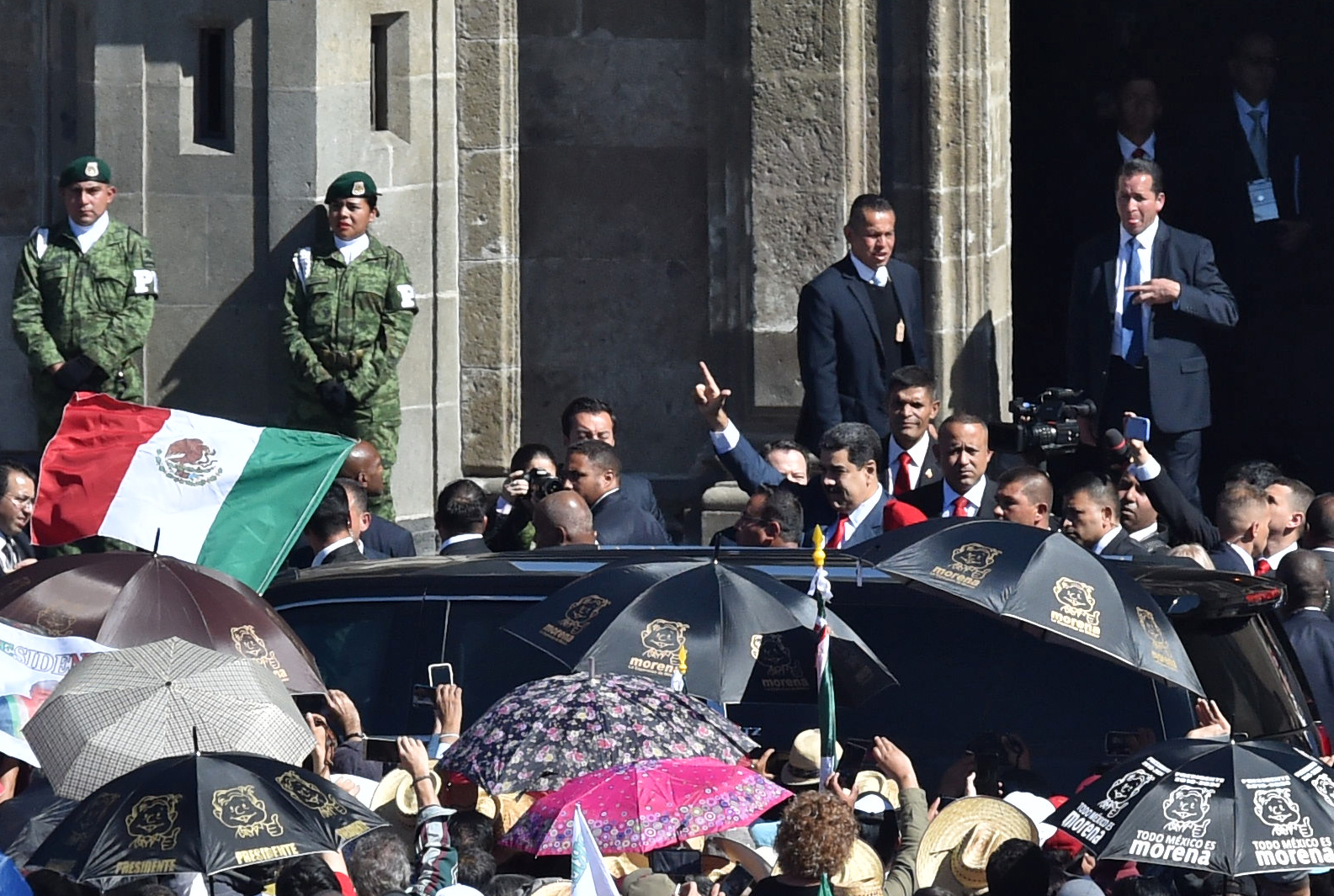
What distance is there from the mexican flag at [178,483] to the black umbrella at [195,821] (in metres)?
3.39

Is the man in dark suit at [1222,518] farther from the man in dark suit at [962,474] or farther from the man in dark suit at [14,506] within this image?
the man in dark suit at [14,506]

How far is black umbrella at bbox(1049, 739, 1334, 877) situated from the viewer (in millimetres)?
7672

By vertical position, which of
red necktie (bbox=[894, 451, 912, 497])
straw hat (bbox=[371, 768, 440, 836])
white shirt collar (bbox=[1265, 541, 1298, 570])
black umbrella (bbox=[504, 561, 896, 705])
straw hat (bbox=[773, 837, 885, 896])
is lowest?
straw hat (bbox=[773, 837, 885, 896])

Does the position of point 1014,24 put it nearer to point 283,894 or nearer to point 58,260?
point 58,260

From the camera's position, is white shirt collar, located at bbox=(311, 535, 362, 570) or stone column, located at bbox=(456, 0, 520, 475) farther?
stone column, located at bbox=(456, 0, 520, 475)

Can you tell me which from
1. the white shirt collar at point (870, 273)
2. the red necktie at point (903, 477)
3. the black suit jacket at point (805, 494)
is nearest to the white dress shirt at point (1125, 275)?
the white shirt collar at point (870, 273)

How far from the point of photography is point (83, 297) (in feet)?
48.1

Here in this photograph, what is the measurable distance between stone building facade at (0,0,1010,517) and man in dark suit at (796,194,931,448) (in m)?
0.69

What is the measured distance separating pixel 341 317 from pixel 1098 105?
573 centimetres

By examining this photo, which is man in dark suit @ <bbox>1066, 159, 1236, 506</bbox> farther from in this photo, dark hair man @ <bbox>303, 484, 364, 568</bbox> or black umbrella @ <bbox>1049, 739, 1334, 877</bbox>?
black umbrella @ <bbox>1049, 739, 1334, 877</bbox>

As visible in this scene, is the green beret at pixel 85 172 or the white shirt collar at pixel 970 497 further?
the green beret at pixel 85 172

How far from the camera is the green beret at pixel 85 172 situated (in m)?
14.6

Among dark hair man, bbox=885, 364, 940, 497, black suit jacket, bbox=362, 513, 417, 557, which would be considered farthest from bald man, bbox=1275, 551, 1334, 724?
black suit jacket, bbox=362, 513, 417, 557

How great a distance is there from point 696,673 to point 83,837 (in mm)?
2509
